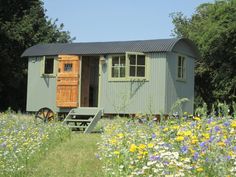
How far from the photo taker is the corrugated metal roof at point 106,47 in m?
16.3

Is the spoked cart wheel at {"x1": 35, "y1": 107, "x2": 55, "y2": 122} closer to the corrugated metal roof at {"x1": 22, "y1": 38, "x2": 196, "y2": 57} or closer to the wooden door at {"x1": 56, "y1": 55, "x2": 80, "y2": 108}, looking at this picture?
the wooden door at {"x1": 56, "y1": 55, "x2": 80, "y2": 108}

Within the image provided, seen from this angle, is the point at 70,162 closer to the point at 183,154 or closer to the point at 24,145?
the point at 24,145

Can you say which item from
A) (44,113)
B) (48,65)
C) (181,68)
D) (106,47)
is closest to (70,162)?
(106,47)

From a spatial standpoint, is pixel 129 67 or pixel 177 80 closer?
pixel 129 67

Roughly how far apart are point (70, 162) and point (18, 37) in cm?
2157

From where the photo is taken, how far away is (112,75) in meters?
16.9

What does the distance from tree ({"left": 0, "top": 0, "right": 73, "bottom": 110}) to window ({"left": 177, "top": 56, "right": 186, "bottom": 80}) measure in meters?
12.5

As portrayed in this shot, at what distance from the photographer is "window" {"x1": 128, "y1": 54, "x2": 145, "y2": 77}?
16484 mm

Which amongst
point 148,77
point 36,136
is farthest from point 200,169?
point 148,77

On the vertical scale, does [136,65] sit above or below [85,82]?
above

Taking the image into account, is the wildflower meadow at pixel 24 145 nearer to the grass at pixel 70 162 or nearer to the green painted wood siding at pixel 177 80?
the grass at pixel 70 162

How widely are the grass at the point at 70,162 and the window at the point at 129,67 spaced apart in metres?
6.84

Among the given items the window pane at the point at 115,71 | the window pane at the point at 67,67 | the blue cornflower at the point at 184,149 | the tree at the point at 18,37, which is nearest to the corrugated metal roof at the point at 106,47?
the window pane at the point at 67,67

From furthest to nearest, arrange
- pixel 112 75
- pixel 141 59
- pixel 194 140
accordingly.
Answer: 1. pixel 112 75
2. pixel 141 59
3. pixel 194 140
